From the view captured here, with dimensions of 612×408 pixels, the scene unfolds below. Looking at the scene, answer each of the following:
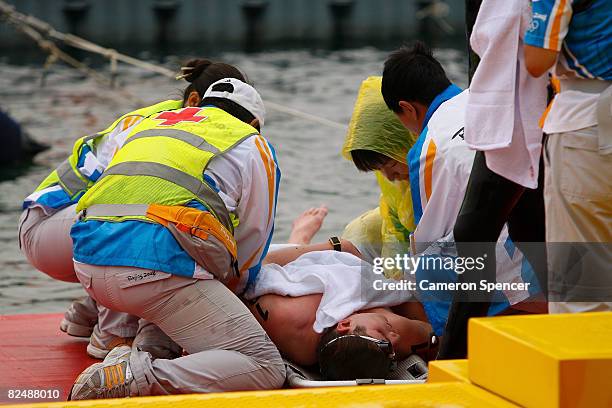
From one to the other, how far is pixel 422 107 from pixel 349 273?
0.70 meters

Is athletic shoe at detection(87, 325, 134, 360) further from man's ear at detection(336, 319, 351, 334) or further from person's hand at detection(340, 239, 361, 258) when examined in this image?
person's hand at detection(340, 239, 361, 258)

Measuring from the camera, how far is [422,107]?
4586 millimetres

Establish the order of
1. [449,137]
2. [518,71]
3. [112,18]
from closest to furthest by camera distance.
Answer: [518,71] < [449,137] < [112,18]

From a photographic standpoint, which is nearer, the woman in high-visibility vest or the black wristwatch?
the woman in high-visibility vest

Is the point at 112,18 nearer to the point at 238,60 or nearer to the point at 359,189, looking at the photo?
the point at 238,60

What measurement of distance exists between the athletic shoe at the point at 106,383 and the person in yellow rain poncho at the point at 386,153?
4.71 feet

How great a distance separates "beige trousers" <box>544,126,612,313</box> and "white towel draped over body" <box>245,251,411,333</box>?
103cm

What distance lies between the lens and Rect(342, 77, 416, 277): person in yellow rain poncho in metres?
4.95

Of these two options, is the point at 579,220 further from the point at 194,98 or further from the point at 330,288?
the point at 194,98

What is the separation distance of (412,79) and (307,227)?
1.39m

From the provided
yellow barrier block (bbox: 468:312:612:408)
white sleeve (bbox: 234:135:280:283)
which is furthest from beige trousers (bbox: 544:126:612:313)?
white sleeve (bbox: 234:135:280:283)

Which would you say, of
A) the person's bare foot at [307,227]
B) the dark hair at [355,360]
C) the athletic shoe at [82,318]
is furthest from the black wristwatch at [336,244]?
the athletic shoe at [82,318]

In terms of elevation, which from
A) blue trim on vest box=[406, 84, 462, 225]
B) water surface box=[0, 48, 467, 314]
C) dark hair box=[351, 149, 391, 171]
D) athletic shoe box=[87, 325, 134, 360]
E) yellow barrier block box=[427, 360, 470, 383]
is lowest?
water surface box=[0, 48, 467, 314]

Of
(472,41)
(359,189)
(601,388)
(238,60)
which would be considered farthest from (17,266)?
(238,60)
